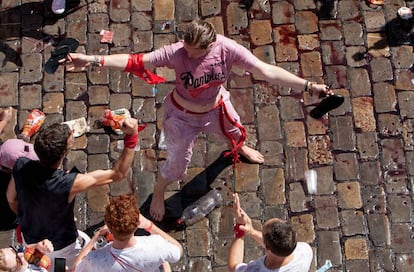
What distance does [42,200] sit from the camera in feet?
17.6

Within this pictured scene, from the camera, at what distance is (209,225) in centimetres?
717

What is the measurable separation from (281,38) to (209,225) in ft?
8.85

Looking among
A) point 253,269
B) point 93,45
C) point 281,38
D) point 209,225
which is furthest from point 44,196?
point 281,38

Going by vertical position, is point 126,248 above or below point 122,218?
below

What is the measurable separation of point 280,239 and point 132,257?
118 cm

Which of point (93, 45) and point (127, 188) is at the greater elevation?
point (93, 45)

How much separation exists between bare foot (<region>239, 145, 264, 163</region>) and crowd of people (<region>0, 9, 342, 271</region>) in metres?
0.57

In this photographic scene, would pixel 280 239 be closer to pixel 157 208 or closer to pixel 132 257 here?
pixel 132 257

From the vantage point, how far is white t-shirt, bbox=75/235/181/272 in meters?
5.05

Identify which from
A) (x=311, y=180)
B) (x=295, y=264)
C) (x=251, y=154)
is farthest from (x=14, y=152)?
(x=311, y=180)

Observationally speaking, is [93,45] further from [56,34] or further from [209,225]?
[209,225]

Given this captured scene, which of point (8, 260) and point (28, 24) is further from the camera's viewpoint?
point (28, 24)

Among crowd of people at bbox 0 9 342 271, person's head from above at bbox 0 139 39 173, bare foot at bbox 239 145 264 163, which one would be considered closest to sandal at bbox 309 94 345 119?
crowd of people at bbox 0 9 342 271

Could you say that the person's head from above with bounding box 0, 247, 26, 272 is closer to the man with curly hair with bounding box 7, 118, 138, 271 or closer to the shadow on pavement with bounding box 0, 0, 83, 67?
the man with curly hair with bounding box 7, 118, 138, 271
